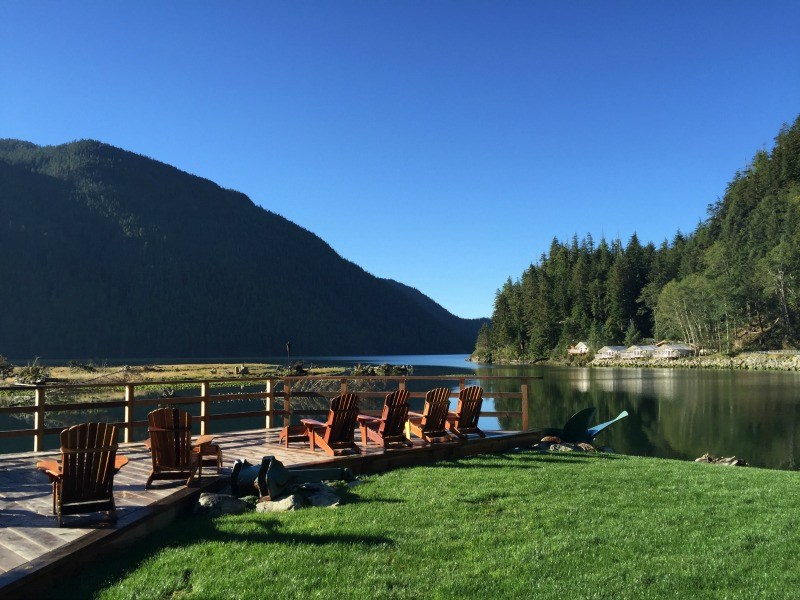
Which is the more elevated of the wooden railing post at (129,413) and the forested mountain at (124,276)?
the forested mountain at (124,276)

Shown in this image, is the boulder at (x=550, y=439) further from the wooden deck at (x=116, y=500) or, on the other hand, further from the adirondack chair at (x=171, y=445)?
the adirondack chair at (x=171, y=445)

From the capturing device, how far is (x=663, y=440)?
2184 centimetres

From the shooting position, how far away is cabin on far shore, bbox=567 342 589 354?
112350mm

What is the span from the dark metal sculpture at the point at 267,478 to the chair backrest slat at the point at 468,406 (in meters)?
3.51

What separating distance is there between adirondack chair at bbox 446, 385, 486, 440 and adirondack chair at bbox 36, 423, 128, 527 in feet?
20.4

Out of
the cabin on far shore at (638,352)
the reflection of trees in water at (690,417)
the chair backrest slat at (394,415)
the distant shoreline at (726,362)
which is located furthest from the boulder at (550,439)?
the cabin on far shore at (638,352)

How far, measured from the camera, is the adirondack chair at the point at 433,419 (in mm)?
9984

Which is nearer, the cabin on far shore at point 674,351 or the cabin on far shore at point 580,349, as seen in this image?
the cabin on far shore at point 674,351

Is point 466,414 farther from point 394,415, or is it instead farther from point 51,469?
point 51,469

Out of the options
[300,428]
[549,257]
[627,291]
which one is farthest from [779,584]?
[549,257]

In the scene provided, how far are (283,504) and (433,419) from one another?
3978 millimetres

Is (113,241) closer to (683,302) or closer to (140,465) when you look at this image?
(683,302)

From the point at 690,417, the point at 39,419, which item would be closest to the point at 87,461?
the point at 39,419

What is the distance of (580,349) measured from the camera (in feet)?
376
